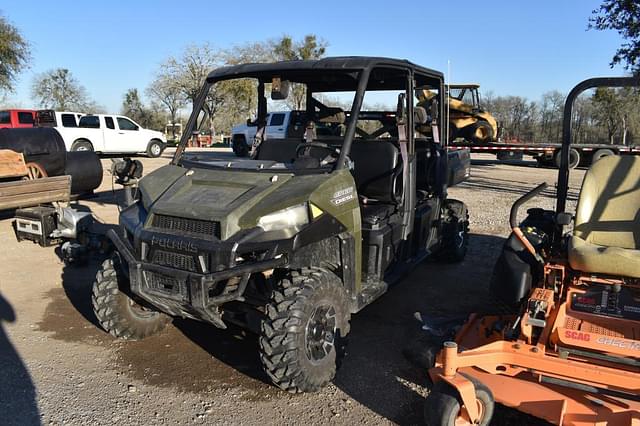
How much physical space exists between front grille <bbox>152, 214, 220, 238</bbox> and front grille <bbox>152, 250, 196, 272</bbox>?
0.57 feet

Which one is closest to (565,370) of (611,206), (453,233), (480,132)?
(611,206)

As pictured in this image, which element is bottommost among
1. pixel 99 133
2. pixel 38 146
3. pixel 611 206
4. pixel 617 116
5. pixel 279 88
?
pixel 611 206

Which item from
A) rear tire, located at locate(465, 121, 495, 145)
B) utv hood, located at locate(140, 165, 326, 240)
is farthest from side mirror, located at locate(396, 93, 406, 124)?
rear tire, located at locate(465, 121, 495, 145)

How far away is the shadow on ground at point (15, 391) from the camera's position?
3.26 meters

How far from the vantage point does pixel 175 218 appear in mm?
3506

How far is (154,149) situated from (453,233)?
17.9 meters

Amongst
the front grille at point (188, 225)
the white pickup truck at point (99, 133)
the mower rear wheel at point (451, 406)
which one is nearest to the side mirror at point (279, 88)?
the front grille at point (188, 225)

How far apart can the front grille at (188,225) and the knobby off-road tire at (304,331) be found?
570mm

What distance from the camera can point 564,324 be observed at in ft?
10.8

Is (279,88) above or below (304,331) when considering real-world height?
above

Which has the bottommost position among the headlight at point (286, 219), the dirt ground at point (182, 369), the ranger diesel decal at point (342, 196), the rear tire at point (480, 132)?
the dirt ground at point (182, 369)

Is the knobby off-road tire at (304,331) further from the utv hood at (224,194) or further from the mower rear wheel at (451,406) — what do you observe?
the mower rear wheel at (451,406)

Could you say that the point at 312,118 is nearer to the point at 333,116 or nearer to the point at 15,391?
the point at 333,116

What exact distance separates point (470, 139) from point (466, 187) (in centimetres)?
638
